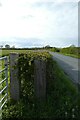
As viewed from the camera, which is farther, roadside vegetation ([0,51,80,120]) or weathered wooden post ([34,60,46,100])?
weathered wooden post ([34,60,46,100])

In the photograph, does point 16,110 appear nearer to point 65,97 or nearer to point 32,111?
point 32,111

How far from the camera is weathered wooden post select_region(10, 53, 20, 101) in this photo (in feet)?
25.6

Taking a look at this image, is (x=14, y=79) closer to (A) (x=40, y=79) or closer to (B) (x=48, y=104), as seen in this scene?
(A) (x=40, y=79)

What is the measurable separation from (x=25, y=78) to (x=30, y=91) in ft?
1.18

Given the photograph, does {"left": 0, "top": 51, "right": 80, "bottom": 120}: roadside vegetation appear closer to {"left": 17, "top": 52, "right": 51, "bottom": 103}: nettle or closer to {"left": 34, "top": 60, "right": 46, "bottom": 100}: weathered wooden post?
{"left": 17, "top": 52, "right": 51, "bottom": 103}: nettle

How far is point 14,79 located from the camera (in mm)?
7875

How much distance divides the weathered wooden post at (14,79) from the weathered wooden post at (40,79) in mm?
494

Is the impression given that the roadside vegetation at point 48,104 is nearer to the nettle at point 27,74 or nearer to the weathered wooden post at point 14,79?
the nettle at point 27,74

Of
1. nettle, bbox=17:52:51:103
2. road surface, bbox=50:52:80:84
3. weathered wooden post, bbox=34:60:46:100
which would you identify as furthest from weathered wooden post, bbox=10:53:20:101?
road surface, bbox=50:52:80:84

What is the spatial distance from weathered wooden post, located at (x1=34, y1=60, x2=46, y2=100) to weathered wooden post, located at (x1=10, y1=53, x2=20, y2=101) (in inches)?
19.4

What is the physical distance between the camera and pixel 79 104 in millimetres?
7617

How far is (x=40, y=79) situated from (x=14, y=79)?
0.69 m

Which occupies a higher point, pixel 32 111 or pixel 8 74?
pixel 8 74

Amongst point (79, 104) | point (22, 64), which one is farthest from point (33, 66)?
point (79, 104)
